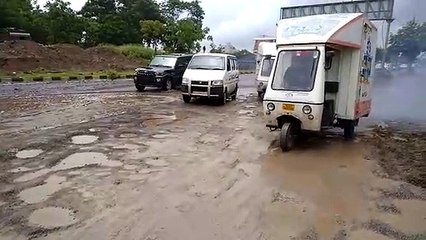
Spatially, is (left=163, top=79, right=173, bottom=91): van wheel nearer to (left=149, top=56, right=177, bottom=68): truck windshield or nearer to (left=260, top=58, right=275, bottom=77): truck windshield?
(left=149, top=56, right=177, bottom=68): truck windshield

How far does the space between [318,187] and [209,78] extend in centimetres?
962

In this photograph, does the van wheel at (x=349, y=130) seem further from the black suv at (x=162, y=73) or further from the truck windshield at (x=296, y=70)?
the black suv at (x=162, y=73)

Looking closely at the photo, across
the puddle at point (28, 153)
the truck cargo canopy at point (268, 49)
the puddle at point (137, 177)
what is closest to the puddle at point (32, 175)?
the puddle at point (28, 153)

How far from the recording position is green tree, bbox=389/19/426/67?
22859mm

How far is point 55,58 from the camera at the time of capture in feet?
126

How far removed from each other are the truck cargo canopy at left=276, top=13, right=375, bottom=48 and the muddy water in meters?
2.36

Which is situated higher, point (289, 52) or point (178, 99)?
point (289, 52)

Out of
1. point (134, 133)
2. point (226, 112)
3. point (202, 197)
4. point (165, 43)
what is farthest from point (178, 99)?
point (165, 43)

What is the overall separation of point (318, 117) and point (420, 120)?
24.1 ft

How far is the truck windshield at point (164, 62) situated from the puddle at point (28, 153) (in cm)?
1354

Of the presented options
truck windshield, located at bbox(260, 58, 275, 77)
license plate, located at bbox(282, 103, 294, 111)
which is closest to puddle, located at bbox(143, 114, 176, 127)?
license plate, located at bbox(282, 103, 294, 111)

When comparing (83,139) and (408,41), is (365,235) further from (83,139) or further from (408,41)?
(408,41)

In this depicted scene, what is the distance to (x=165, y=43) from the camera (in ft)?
181

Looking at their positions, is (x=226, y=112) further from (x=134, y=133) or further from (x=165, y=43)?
(x=165, y=43)
